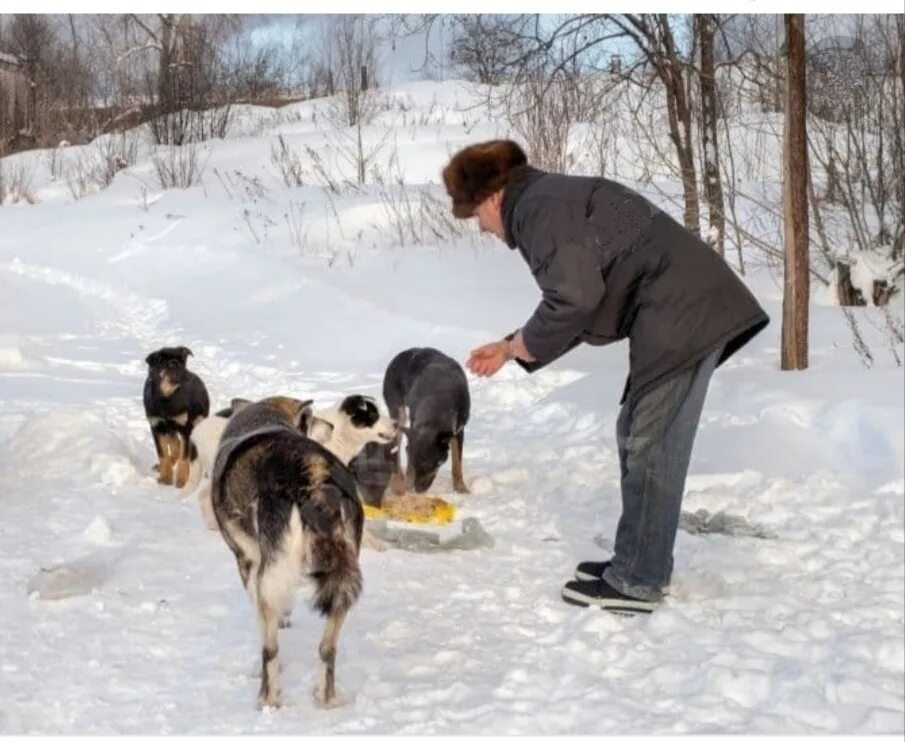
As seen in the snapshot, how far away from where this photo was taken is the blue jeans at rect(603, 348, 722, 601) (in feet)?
13.9

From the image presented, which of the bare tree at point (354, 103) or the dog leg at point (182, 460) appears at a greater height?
the bare tree at point (354, 103)

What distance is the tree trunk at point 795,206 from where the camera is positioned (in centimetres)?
676

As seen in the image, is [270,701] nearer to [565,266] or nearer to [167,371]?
[565,266]

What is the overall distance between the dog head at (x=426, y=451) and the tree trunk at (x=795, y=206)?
253 cm

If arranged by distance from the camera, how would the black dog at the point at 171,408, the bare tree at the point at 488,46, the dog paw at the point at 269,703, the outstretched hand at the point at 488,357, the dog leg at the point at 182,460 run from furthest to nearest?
the bare tree at the point at 488,46, the black dog at the point at 171,408, the dog leg at the point at 182,460, the outstretched hand at the point at 488,357, the dog paw at the point at 269,703

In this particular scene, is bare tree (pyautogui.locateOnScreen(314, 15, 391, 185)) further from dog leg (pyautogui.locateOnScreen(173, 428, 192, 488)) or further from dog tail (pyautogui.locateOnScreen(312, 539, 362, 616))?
dog tail (pyautogui.locateOnScreen(312, 539, 362, 616))

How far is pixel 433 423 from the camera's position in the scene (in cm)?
634

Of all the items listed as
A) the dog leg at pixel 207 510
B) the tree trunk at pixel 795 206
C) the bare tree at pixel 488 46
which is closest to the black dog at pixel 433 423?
the dog leg at pixel 207 510

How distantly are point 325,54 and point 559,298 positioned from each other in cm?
1067

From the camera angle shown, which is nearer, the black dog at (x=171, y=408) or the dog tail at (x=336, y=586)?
the dog tail at (x=336, y=586)

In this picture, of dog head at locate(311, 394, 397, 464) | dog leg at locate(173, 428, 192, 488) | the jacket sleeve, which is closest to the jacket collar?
the jacket sleeve

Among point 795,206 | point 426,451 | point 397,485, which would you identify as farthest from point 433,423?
point 795,206

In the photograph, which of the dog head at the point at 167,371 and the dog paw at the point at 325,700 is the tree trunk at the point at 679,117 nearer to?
the dog head at the point at 167,371

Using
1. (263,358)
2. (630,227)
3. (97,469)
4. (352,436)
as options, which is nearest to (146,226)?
(263,358)
